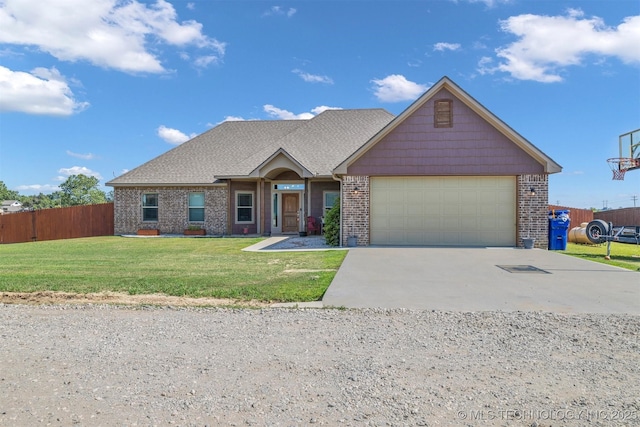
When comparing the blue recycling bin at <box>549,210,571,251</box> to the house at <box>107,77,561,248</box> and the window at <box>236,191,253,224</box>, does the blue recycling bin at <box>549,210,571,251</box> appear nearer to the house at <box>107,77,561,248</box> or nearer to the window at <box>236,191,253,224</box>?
the house at <box>107,77,561,248</box>

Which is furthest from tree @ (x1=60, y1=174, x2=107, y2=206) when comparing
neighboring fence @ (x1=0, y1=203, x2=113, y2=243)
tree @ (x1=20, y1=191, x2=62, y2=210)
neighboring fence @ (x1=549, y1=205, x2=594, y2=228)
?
neighboring fence @ (x1=549, y1=205, x2=594, y2=228)

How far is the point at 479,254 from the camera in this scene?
1274 cm

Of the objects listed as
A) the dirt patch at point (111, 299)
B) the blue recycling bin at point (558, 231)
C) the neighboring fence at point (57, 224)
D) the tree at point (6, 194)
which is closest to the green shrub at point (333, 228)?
the blue recycling bin at point (558, 231)

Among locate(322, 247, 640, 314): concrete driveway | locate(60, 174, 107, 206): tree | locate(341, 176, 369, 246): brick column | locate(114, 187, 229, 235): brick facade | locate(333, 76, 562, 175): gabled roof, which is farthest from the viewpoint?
locate(60, 174, 107, 206): tree

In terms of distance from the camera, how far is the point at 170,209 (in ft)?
70.1

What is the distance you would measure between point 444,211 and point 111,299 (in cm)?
1167

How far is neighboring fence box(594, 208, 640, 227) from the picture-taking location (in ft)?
79.8

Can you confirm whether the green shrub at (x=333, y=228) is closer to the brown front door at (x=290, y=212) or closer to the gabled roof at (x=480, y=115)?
the gabled roof at (x=480, y=115)

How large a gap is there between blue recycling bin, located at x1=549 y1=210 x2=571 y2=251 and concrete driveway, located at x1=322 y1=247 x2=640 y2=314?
9.82 ft

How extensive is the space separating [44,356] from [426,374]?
3.88 metres

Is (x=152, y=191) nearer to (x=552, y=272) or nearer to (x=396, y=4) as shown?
(x=396, y=4)

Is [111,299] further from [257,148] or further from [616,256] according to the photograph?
[257,148]

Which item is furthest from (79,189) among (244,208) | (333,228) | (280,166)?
(333,228)

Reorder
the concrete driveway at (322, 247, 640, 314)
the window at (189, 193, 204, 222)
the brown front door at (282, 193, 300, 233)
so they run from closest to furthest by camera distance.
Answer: the concrete driveway at (322, 247, 640, 314) → the brown front door at (282, 193, 300, 233) → the window at (189, 193, 204, 222)
